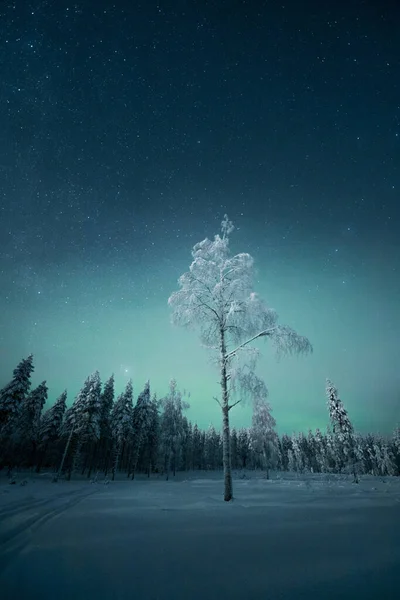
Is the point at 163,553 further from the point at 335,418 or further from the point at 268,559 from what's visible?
the point at 335,418

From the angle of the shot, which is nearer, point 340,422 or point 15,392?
point 15,392

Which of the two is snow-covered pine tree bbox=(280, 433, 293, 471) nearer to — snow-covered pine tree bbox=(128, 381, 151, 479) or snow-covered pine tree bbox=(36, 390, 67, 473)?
snow-covered pine tree bbox=(128, 381, 151, 479)

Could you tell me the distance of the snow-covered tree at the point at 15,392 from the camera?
3033 centimetres

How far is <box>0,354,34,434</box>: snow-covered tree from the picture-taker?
30328 mm

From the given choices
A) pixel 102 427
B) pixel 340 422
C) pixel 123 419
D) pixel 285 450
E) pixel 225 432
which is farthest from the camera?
pixel 285 450

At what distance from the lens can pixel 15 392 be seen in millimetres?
31078

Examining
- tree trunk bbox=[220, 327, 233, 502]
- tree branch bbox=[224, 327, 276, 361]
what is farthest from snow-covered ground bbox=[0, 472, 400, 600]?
tree branch bbox=[224, 327, 276, 361]

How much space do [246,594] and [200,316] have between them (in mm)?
10601

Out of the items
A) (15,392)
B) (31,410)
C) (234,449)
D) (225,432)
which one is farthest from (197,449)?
(225,432)

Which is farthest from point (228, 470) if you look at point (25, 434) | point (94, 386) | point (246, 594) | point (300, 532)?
point (25, 434)

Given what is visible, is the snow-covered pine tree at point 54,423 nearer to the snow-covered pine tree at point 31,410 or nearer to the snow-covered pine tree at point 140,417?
the snow-covered pine tree at point 31,410

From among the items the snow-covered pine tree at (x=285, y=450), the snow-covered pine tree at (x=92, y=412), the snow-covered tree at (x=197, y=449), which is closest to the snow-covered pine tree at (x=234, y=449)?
the snow-covered tree at (x=197, y=449)

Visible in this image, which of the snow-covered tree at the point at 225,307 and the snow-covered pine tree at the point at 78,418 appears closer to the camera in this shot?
the snow-covered tree at the point at 225,307

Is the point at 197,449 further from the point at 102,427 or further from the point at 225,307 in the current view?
the point at 225,307
